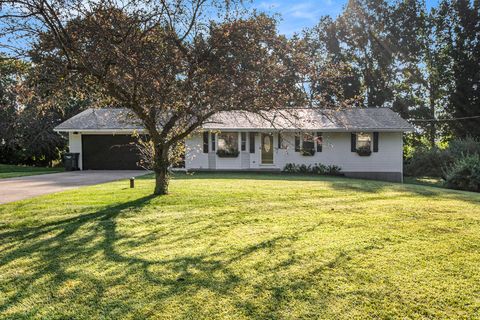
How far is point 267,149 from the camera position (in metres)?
19.3

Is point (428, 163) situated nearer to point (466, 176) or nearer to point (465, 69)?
point (466, 176)

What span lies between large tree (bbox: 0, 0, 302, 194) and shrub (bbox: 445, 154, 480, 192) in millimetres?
10062

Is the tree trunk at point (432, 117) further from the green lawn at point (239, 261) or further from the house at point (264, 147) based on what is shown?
the green lawn at point (239, 261)

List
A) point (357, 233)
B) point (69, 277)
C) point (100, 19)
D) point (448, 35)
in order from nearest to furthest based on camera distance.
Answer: point (69, 277), point (357, 233), point (100, 19), point (448, 35)

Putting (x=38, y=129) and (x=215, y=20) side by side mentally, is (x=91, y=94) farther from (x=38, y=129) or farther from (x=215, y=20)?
(x=38, y=129)

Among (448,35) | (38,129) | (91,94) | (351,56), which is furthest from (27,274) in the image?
(448,35)

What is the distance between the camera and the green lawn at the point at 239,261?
295cm

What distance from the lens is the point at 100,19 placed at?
580cm

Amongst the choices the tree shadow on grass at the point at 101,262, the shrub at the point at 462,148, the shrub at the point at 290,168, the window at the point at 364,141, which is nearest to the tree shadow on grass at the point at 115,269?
the tree shadow on grass at the point at 101,262

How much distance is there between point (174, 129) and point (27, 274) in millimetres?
5763

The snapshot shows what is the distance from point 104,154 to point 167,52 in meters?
15.0

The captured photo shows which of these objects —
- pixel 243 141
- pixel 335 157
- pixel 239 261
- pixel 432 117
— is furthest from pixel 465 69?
pixel 239 261

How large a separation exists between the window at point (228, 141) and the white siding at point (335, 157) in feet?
2.18

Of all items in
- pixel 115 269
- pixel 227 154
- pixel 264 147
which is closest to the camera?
pixel 115 269
